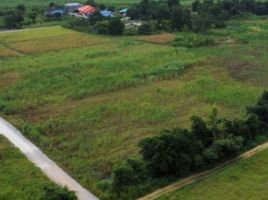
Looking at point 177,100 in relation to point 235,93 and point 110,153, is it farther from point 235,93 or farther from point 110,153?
point 110,153

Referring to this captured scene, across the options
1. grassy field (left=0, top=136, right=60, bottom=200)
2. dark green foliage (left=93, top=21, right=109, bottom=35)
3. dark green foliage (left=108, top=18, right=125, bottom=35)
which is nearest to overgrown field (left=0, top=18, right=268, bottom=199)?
grassy field (left=0, top=136, right=60, bottom=200)

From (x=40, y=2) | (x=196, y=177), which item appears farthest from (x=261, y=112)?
(x=40, y=2)

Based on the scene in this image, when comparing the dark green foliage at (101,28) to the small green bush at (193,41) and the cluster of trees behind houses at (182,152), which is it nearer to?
the small green bush at (193,41)

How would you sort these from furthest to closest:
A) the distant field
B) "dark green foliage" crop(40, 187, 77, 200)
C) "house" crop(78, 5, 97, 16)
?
the distant field, "house" crop(78, 5, 97, 16), "dark green foliage" crop(40, 187, 77, 200)

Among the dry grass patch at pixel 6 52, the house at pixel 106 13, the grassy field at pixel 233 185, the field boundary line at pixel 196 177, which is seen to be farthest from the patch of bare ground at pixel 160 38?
the grassy field at pixel 233 185

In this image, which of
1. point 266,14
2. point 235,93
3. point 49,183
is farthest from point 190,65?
point 266,14

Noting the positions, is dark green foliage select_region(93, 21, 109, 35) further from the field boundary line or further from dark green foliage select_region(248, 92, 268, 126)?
the field boundary line

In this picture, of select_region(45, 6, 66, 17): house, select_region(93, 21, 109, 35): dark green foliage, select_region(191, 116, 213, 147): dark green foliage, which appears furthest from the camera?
select_region(45, 6, 66, 17): house
